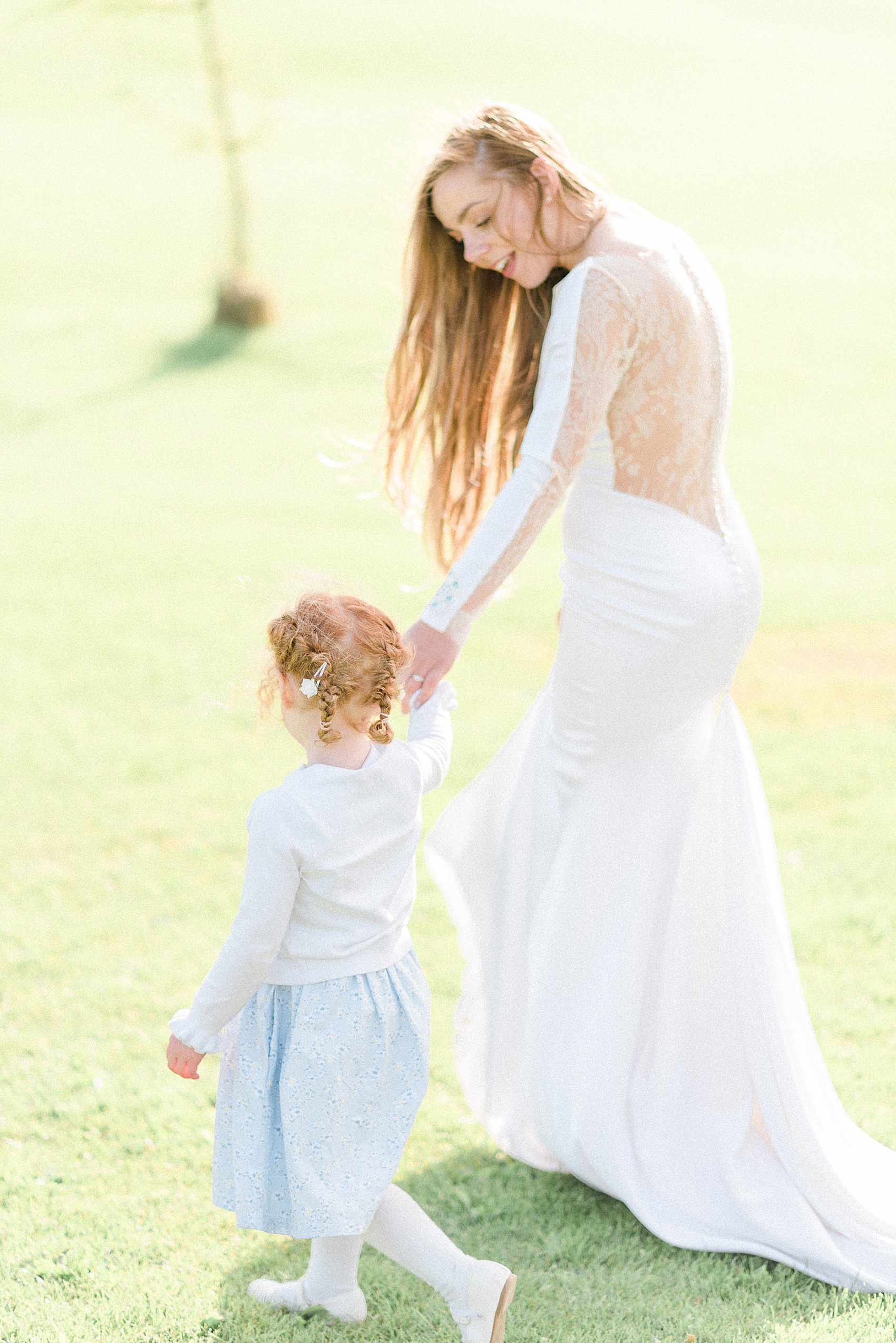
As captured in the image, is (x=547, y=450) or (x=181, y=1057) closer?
(x=181, y=1057)

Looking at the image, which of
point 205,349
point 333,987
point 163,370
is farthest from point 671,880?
point 205,349

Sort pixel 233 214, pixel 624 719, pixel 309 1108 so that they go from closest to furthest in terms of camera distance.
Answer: pixel 309 1108 → pixel 624 719 → pixel 233 214

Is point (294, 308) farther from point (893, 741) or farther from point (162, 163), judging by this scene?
point (893, 741)

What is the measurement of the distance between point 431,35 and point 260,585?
1182 inches

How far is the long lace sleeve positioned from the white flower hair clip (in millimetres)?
392

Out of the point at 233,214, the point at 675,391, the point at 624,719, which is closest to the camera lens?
the point at 675,391

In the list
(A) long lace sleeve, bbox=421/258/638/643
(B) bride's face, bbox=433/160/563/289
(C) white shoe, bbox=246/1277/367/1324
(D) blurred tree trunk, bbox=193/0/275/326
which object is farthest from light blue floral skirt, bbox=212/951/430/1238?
(D) blurred tree trunk, bbox=193/0/275/326

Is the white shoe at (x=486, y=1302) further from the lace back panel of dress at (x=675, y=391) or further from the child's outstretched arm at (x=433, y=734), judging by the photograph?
the lace back panel of dress at (x=675, y=391)

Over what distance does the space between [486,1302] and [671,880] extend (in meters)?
0.95

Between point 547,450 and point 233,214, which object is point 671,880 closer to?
point 547,450

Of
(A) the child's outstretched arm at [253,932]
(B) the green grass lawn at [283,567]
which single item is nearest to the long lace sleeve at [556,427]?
(B) the green grass lawn at [283,567]

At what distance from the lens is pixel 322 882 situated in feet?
7.89

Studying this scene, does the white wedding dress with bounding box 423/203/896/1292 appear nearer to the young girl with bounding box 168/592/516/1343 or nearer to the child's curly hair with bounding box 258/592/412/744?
the young girl with bounding box 168/592/516/1343

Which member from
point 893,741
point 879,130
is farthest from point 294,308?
point 893,741
